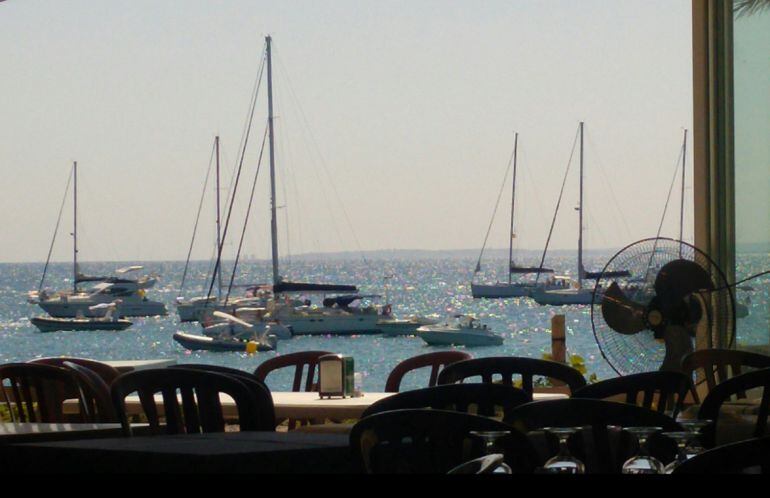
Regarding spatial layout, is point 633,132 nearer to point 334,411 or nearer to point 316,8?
point 316,8

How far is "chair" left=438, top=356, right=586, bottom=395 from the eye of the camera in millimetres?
3965

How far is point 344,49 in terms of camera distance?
62.6 m

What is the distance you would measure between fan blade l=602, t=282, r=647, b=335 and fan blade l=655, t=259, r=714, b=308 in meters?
0.09

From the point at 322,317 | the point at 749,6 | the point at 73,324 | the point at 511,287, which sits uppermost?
the point at 749,6

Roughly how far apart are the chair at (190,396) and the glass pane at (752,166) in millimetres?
2755

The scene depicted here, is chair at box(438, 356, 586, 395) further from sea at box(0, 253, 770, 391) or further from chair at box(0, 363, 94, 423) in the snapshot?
sea at box(0, 253, 770, 391)

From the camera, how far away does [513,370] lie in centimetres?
405

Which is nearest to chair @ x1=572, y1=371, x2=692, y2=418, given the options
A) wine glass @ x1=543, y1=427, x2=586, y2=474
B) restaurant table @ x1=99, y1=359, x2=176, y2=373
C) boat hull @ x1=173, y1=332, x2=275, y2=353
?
wine glass @ x1=543, y1=427, x2=586, y2=474

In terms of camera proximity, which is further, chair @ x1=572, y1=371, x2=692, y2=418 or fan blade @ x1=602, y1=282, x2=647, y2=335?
fan blade @ x1=602, y1=282, x2=647, y2=335

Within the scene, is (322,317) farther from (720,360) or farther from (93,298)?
(720,360)

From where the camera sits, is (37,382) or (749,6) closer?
(37,382)

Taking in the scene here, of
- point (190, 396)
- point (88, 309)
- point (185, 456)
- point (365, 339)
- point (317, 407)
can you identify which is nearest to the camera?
point (185, 456)

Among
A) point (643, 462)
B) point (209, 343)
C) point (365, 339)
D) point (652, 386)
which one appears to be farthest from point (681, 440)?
point (365, 339)

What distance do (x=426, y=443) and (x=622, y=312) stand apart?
2828 millimetres
